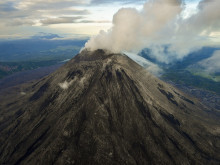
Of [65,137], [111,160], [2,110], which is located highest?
[65,137]

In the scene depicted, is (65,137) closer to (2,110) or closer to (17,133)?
(17,133)

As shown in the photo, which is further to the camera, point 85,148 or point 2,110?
point 2,110

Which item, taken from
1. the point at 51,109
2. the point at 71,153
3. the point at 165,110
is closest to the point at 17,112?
the point at 51,109

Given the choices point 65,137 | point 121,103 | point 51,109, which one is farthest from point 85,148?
point 51,109

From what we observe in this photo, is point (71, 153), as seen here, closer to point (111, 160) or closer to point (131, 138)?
point (111, 160)

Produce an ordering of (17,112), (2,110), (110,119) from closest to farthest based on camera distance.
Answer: (110,119)
(17,112)
(2,110)

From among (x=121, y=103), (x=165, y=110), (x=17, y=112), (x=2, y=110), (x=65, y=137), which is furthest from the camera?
(x=2, y=110)

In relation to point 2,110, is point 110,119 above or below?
above
